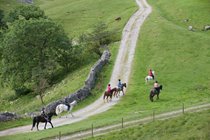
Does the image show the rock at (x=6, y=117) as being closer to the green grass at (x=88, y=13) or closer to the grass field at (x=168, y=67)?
the grass field at (x=168, y=67)

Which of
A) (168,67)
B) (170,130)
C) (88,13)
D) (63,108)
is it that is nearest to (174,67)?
(168,67)

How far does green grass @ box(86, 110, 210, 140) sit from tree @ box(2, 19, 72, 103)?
127 ft

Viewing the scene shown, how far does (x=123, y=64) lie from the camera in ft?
255

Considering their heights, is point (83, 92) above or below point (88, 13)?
below

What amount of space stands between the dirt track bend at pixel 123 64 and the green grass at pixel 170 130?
1021 cm

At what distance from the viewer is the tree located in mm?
81750

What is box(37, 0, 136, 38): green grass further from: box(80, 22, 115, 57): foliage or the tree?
the tree

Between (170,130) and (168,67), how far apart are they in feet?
100.0

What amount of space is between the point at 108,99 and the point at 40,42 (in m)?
26.1

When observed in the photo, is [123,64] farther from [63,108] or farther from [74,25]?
[74,25]

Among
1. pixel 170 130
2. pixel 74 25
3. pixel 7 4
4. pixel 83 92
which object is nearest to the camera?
pixel 170 130

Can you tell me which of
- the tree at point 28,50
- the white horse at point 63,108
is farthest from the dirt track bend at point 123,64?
the tree at point 28,50

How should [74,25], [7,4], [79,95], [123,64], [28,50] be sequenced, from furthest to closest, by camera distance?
[7,4]
[74,25]
[28,50]
[123,64]
[79,95]

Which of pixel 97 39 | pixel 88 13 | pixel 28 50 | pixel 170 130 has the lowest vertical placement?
pixel 170 130
